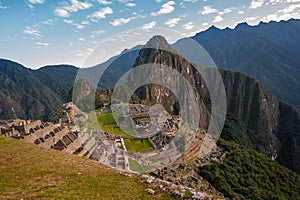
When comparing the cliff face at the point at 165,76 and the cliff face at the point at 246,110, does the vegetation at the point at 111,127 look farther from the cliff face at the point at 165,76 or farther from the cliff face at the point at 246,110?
the cliff face at the point at 246,110

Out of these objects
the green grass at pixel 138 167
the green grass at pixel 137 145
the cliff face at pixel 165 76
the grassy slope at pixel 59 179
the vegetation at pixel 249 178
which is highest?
the cliff face at pixel 165 76

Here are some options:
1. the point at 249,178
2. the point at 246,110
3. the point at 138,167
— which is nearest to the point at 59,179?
the point at 138,167

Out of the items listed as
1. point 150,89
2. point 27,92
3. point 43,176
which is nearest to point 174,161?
point 43,176

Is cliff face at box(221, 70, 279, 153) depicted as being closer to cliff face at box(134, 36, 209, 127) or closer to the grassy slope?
cliff face at box(134, 36, 209, 127)

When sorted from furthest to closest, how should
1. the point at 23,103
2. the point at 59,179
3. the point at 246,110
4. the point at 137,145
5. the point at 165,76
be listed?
the point at 23,103 < the point at 246,110 < the point at 165,76 < the point at 137,145 < the point at 59,179

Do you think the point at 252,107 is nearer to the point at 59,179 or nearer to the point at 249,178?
the point at 249,178

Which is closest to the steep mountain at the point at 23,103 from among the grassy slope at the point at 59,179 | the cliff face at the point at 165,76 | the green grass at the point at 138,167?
the cliff face at the point at 165,76

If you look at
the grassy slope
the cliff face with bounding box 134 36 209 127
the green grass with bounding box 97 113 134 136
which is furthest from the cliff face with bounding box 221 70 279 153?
the grassy slope

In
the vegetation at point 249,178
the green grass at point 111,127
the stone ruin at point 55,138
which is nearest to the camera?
the stone ruin at point 55,138
